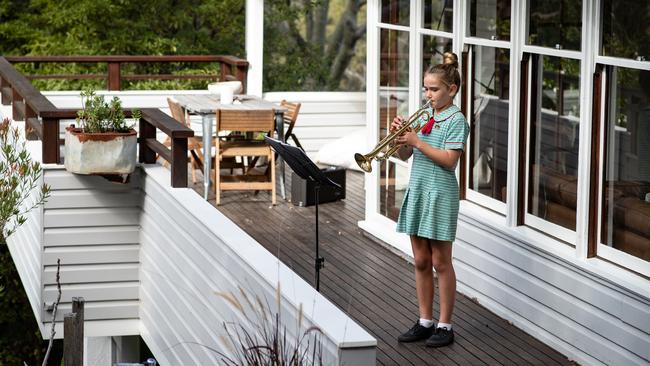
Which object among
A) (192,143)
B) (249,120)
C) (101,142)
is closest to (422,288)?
(101,142)

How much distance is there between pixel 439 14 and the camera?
7.78m

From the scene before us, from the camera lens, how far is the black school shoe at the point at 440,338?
240 inches

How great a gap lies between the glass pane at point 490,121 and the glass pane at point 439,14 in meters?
0.41

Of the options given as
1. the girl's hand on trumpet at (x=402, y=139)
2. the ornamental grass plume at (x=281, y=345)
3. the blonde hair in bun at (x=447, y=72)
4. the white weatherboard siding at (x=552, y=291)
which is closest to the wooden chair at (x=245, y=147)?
the white weatherboard siding at (x=552, y=291)

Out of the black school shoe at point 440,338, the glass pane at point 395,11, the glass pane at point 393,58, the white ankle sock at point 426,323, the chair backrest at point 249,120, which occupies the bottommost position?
the black school shoe at point 440,338

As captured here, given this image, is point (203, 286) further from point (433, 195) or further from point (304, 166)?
point (433, 195)

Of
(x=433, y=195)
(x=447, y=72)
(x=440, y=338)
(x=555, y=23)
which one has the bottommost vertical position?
(x=440, y=338)

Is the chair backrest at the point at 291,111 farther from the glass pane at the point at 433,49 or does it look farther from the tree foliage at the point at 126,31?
the tree foliage at the point at 126,31

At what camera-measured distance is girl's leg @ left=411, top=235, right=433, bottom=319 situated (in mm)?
5926

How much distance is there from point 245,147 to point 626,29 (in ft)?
15.9

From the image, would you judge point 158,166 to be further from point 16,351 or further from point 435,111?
point 16,351

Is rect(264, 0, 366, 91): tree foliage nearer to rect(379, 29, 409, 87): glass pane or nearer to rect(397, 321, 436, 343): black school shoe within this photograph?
rect(379, 29, 409, 87): glass pane

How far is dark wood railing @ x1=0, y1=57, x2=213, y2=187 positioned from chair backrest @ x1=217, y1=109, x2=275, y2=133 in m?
1.36

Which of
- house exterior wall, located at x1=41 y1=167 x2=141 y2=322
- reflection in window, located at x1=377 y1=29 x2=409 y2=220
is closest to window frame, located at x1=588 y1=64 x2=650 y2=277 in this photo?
reflection in window, located at x1=377 y1=29 x2=409 y2=220
